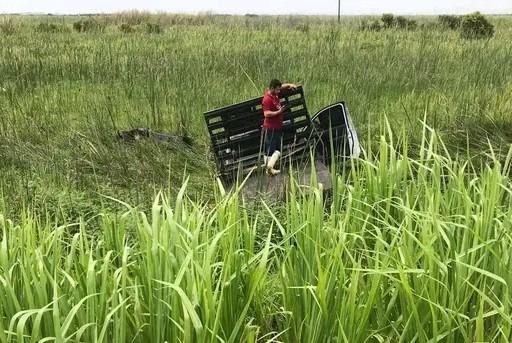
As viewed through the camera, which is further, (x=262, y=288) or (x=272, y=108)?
(x=272, y=108)

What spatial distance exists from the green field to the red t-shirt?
0.59 metres

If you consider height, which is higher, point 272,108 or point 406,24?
point 406,24

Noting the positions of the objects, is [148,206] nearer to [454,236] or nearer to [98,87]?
[454,236]

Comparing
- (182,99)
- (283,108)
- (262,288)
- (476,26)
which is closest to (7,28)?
(182,99)

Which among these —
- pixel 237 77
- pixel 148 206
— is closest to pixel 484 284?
pixel 148 206

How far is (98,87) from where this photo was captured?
805cm

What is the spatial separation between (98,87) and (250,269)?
6.51 metres

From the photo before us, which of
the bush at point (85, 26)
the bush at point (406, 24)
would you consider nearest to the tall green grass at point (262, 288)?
the bush at point (406, 24)

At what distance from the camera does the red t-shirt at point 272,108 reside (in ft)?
15.2

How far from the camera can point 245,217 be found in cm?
230

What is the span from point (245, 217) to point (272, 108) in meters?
2.45

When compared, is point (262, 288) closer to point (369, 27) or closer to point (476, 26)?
point (369, 27)

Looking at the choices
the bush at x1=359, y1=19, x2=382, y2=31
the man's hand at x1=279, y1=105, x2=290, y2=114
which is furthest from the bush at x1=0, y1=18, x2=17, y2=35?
the man's hand at x1=279, y1=105, x2=290, y2=114

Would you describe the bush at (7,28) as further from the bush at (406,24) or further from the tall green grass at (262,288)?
the tall green grass at (262,288)
